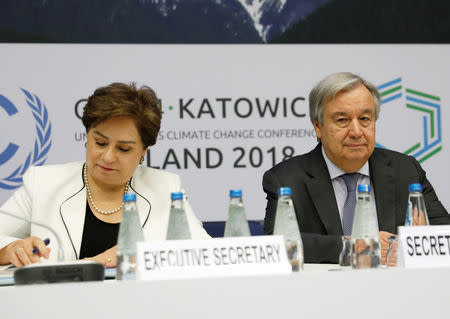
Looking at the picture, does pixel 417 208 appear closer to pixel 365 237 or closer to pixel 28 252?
pixel 365 237

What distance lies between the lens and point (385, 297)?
119 cm

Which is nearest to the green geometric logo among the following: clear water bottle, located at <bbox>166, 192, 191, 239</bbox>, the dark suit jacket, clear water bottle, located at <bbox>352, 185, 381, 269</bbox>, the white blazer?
the dark suit jacket

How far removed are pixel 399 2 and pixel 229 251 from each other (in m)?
3.00

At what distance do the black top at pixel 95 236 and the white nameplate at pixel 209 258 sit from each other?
1.09 m

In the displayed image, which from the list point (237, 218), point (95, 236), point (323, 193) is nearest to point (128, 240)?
point (237, 218)

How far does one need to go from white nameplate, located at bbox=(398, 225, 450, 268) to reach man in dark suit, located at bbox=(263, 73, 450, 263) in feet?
3.30

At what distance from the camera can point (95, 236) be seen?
89.0 inches

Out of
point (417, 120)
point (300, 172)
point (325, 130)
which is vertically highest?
point (417, 120)

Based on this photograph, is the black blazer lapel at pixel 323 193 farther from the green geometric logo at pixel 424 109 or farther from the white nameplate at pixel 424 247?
the green geometric logo at pixel 424 109

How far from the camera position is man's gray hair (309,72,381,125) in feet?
8.07

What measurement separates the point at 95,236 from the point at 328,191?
2.82 ft

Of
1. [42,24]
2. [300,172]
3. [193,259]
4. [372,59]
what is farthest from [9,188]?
[193,259]

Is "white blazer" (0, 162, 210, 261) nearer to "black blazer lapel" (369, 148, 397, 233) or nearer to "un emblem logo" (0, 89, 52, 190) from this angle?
"black blazer lapel" (369, 148, 397, 233)

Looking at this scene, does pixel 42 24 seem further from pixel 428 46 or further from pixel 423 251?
pixel 423 251
